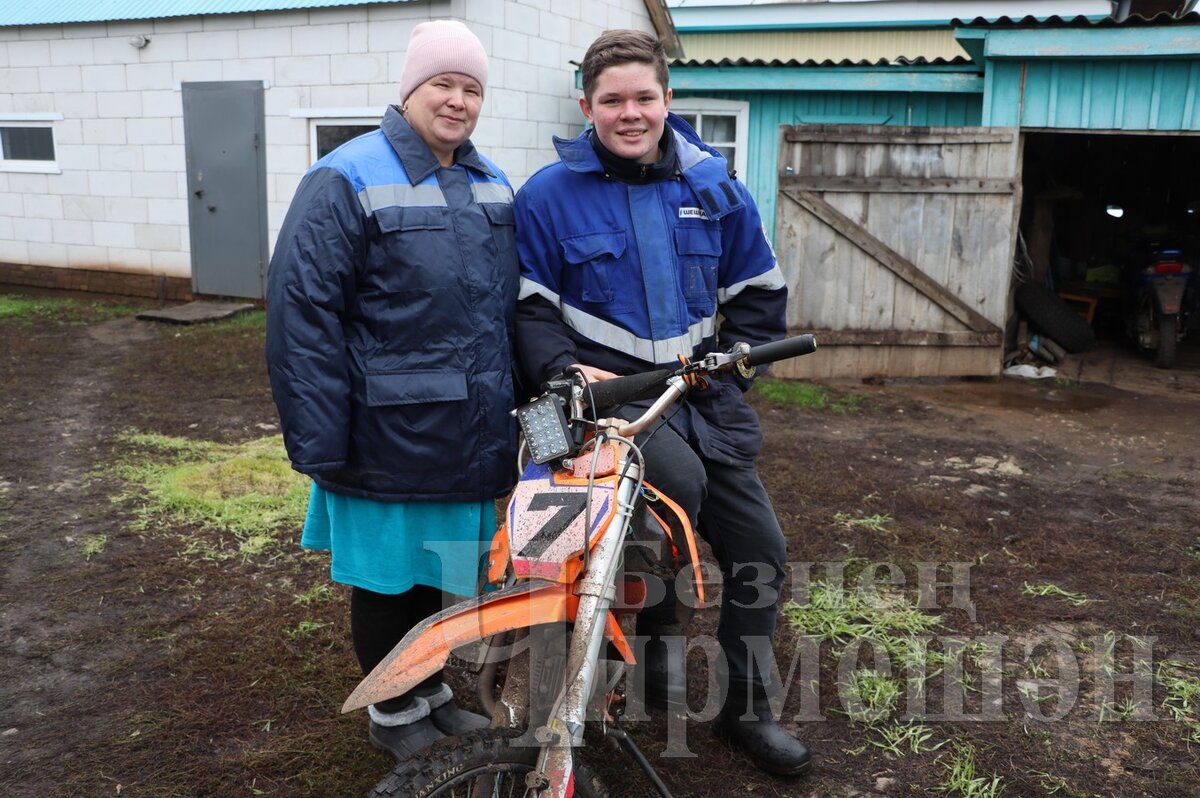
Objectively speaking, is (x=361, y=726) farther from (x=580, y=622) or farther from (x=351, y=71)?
(x=351, y=71)

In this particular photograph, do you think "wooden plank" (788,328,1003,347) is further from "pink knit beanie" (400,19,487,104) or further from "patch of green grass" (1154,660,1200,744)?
"pink knit beanie" (400,19,487,104)

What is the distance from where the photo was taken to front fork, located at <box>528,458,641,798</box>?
1994 mm

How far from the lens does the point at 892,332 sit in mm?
8234

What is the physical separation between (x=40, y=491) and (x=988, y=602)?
439 centimetres

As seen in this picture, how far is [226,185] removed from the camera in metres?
10.7

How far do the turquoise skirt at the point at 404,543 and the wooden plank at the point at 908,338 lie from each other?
19.3 feet

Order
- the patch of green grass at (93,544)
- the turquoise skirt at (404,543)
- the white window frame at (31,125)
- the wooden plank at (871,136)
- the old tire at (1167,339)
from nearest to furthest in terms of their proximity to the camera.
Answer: the turquoise skirt at (404,543) < the patch of green grass at (93,544) < the wooden plank at (871,136) < the old tire at (1167,339) < the white window frame at (31,125)

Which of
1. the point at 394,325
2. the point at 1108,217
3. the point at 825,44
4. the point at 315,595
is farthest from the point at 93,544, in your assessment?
the point at 825,44

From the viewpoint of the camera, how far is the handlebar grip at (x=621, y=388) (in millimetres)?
2281

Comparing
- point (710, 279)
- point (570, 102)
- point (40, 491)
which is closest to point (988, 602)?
point (710, 279)

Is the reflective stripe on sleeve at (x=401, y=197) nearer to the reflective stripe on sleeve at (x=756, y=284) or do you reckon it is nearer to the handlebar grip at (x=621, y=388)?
the handlebar grip at (x=621, y=388)

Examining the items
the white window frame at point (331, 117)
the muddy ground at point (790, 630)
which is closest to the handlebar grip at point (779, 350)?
the muddy ground at point (790, 630)

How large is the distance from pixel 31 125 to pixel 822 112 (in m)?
8.87

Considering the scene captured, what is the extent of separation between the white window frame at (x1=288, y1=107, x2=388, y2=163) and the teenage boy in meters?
7.47
